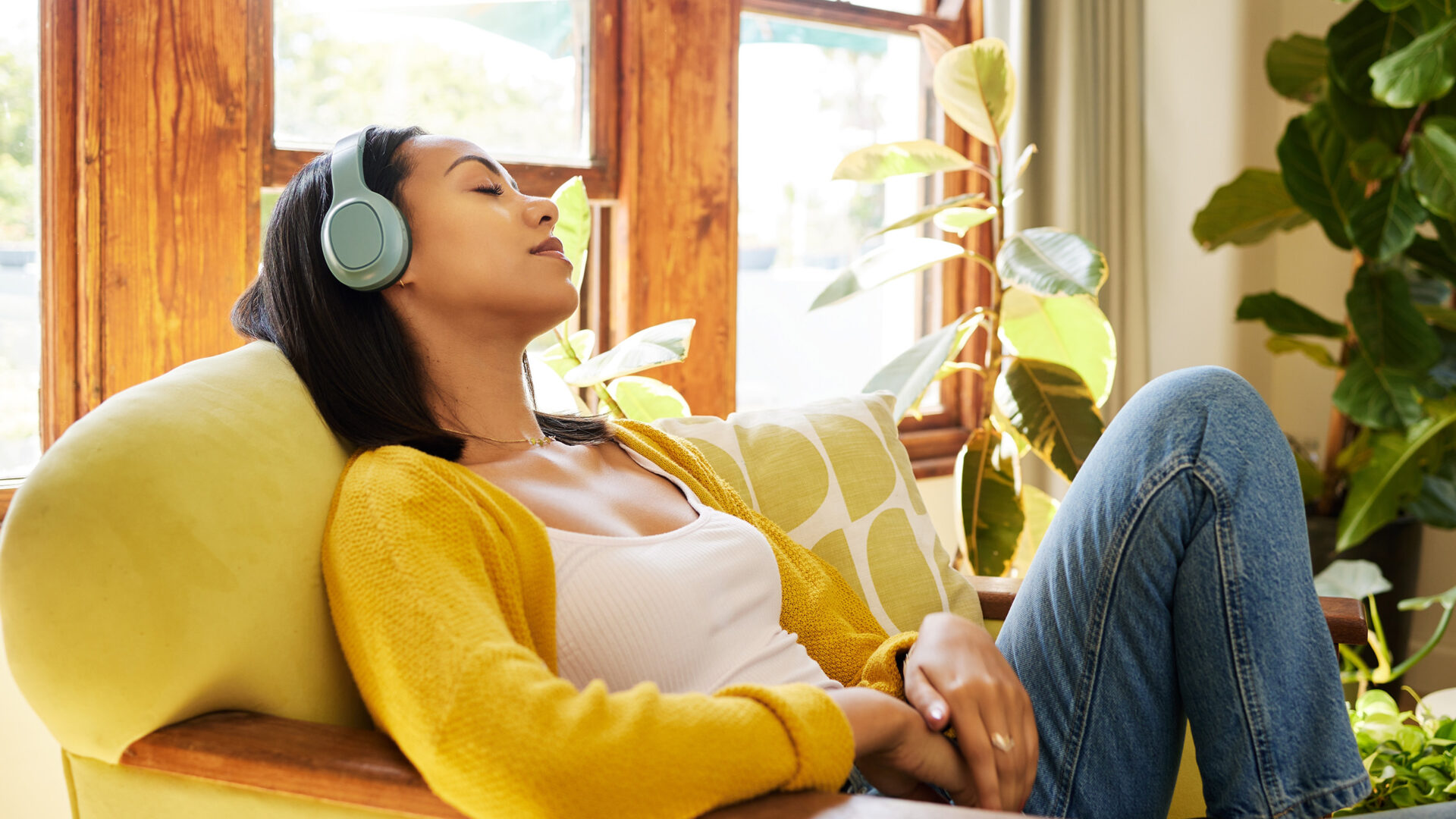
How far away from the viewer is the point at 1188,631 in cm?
102

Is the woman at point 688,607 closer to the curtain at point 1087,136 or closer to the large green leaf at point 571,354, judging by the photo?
the large green leaf at point 571,354

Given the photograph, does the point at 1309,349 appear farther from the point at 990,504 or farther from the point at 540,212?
the point at 540,212

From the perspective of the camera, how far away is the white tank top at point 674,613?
3.22 ft

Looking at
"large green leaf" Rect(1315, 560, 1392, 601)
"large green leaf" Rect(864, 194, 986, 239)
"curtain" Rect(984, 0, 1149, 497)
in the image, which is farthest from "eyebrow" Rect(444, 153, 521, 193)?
"large green leaf" Rect(1315, 560, 1392, 601)

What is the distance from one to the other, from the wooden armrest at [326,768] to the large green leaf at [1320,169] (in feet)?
7.42

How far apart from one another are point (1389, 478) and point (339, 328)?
2.29 metres

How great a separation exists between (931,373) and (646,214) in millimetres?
678

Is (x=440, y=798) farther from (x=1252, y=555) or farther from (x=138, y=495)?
(x=1252, y=555)

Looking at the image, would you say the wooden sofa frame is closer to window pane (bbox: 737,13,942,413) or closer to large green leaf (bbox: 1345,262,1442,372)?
window pane (bbox: 737,13,942,413)

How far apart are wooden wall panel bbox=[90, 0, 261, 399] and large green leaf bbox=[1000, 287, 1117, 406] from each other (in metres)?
1.41

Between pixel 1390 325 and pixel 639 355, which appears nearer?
pixel 639 355

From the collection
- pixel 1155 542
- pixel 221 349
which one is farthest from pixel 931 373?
pixel 221 349

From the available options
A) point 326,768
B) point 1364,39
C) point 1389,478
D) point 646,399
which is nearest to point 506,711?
point 326,768

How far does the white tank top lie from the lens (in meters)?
0.98
